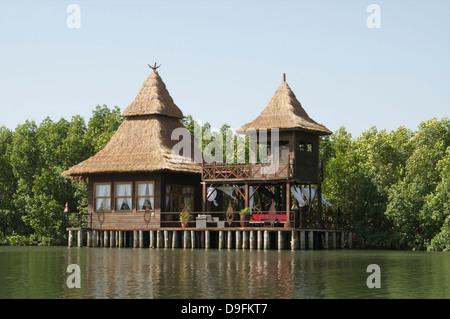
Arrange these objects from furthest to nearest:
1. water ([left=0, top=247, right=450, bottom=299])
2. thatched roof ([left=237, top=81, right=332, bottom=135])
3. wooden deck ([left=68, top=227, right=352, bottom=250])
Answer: thatched roof ([left=237, top=81, right=332, bottom=135])
wooden deck ([left=68, top=227, right=352, bottom=250])
water ([left=0, top=247, right=450, bottom=299])

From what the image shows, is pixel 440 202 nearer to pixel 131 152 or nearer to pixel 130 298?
pixel 131 152

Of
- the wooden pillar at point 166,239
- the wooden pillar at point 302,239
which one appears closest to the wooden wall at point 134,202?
the wooden pillar at point 166,239

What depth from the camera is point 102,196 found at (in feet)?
154

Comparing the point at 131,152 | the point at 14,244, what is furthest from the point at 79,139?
the point at 131,152

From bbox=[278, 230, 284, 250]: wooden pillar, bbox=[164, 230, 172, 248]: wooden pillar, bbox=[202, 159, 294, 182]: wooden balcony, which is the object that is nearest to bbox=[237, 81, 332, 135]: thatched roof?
bbox=[202, 159, 294, 182]: wooden balcony

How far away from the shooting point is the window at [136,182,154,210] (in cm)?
4519

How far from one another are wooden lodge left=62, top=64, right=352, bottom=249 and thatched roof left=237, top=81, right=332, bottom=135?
0.21 ft

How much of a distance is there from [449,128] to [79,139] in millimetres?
26735

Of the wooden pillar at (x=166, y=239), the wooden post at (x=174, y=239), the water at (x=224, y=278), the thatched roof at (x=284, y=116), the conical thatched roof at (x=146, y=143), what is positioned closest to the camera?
the water at (x=224, y=278)

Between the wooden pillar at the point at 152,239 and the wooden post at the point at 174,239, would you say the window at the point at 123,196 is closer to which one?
the wooden pillar at the point at 152,239

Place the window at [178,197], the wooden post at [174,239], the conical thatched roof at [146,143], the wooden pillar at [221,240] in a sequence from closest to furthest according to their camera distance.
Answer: the wooden pillar at [221,240] < the wooden post at [174,239] < the conical thatched roof at [146,143] < the window at [178,197]

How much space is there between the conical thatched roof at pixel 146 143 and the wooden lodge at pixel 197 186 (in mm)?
70

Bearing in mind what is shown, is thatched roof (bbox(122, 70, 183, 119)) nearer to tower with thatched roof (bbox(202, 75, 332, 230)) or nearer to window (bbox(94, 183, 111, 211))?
window (bbox(94, 183, 111, 211))

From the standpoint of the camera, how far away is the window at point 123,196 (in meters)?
45.9
